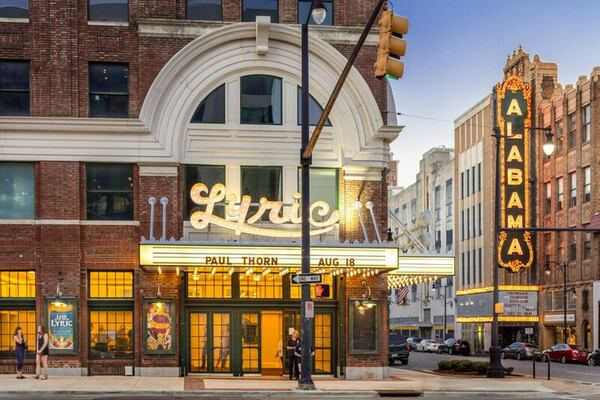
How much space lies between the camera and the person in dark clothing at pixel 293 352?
102 feet

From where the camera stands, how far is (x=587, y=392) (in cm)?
3020

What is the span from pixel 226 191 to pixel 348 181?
4.24m

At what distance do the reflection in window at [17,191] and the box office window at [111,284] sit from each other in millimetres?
2988

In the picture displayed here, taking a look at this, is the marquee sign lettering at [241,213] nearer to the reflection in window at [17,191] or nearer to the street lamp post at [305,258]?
the street lamp post at [305,258]

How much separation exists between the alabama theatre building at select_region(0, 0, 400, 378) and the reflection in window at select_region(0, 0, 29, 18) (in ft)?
0.22

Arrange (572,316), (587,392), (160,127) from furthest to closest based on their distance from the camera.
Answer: (572,316), (160,127), (587,392)

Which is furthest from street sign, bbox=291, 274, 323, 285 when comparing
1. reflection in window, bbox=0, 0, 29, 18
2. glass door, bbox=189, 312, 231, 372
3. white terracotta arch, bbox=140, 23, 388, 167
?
reflection in window, bbox=0, 0, 29, 18

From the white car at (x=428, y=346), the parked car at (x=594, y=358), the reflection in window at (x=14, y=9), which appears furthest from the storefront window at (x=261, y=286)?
the white car at (x=428, y=346)

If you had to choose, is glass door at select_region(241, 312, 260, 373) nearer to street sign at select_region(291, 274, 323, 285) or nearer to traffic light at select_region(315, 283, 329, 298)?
traffic light at select_region(315, 283, 329, 298)

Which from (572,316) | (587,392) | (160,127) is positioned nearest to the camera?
(587,392)

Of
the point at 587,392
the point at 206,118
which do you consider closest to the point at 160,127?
the point at 206,118

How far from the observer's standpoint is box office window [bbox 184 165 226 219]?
3272 centimetres

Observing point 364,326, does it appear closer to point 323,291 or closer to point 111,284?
point 323,291

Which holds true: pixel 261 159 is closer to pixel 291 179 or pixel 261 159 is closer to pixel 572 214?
pixel 291 179
